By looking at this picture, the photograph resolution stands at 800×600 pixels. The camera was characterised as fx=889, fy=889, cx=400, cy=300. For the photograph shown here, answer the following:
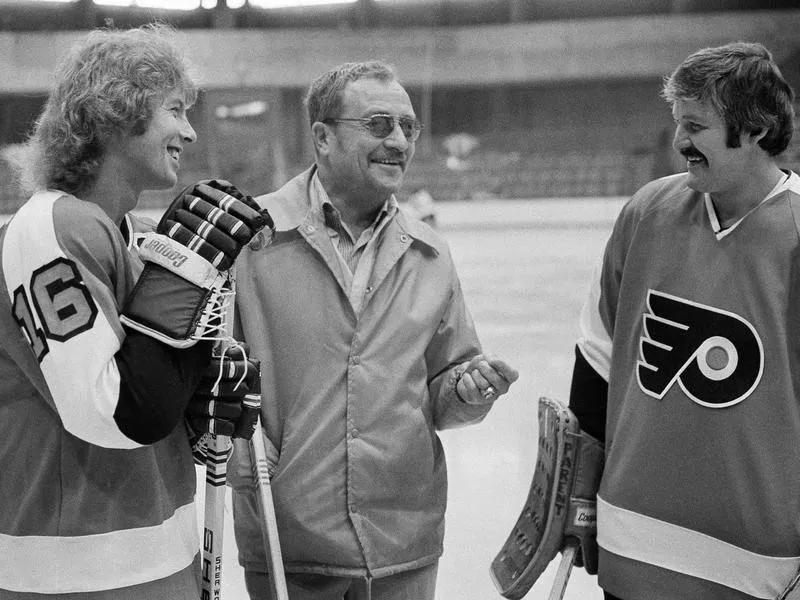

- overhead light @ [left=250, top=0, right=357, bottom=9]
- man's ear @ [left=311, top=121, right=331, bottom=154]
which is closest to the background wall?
overhead light @ [left=250, top=0, right=357, bottom=9]

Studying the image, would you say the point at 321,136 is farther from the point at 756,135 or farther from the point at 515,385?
the point at 515,385

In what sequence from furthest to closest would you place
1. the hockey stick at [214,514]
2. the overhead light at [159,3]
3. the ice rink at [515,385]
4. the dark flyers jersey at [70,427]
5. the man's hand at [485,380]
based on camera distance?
the overhead light at [159,3]
the ice rink at [515,385]
the man's hand at [485,380]
the hockey stick at [214,514]
the dark flyers jersey at [70,427]

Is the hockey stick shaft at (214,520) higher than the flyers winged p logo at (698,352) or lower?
lower

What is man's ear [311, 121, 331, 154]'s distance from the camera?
1773 millimetres

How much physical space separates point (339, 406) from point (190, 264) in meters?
0.57

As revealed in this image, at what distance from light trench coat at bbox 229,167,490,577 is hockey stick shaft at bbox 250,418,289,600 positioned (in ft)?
0.27

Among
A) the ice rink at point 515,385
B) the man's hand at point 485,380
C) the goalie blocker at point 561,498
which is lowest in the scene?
the ice rink at point 515,385

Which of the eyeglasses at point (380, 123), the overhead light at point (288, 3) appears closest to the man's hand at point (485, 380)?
the eyeglasses at point (380, 123)

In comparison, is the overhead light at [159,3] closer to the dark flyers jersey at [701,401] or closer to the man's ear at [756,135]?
the dark flyers jersey at [701,401]

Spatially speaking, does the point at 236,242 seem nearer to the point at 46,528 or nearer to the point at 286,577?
the point at 46,528

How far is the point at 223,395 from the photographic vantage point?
1.27 metres

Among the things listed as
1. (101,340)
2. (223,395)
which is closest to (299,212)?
(223,395)

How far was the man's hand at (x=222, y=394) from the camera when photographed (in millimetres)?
1268

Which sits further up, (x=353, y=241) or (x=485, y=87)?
(x=353, y=241)
